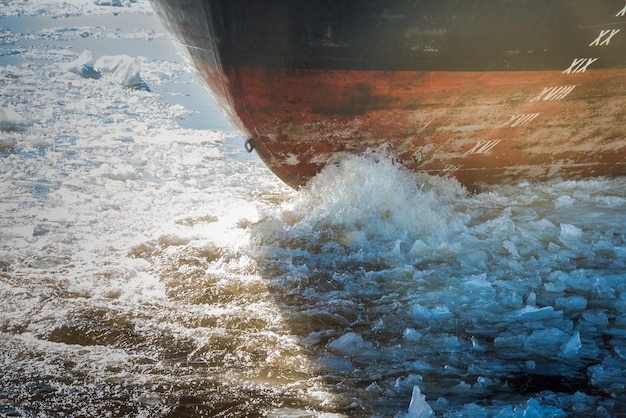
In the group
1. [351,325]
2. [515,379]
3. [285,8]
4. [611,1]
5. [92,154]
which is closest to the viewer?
[515,379]

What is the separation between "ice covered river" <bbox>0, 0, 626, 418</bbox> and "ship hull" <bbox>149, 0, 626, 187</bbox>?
1.17 feet

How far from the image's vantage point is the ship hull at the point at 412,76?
350cm

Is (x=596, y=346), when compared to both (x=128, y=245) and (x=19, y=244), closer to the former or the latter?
(x=128, y=245)

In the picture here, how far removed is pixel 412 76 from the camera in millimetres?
3725

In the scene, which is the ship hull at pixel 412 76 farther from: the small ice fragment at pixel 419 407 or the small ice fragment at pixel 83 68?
the small ice fragment at pixel 83 68

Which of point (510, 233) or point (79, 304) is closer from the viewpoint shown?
point (79, 304)

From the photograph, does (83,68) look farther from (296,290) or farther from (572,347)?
(572,347)

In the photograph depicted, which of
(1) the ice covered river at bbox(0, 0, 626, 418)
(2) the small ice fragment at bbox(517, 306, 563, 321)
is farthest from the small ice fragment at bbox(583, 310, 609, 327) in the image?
(2) the small ice fragment at bbox(517, 306, 563, 321)

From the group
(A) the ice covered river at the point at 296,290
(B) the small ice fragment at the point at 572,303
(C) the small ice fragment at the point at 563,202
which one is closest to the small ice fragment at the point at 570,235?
(A) the ice covered river at the point at 296,290

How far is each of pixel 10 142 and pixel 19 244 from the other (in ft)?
8.89

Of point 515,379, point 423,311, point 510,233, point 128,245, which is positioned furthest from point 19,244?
point 510,233

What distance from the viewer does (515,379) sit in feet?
7.78

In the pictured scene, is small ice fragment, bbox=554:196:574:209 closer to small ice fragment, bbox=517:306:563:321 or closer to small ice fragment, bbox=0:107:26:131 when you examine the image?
small ice fragment, bbox=517:306:563:321

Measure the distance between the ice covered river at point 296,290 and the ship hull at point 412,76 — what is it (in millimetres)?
355
